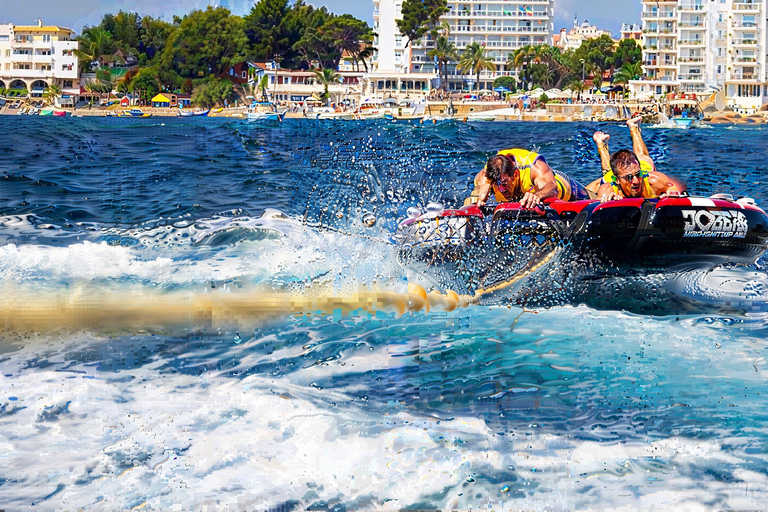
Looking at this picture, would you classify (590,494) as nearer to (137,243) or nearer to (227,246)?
(227,246)

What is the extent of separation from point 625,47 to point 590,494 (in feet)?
340

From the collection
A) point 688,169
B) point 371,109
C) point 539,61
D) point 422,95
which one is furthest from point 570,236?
point 539,61

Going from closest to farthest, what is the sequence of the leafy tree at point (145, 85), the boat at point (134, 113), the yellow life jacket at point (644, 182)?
the yellow life jacket at point (644, 182) < the boat at point (134, 113) < the leafy tree at point (145, 85)

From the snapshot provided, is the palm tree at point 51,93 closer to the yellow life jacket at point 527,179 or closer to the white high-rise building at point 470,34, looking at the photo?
the white high-rise building at point 470,34

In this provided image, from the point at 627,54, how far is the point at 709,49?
15.1 metres

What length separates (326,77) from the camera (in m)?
103

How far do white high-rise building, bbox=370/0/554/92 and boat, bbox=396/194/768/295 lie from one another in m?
95.2

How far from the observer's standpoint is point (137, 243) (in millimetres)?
12344

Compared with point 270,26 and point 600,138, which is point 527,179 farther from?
point 270,26

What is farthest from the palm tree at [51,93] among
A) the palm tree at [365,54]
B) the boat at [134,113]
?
the palm tree at [365,54]

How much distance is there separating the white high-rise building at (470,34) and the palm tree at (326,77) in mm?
5408

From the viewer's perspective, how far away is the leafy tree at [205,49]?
364 feet

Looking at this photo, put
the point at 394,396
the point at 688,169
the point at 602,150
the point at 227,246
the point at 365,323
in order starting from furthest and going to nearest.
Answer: the point at 688,169 < the point at 227,246 < the point at 602,150 < the point at 365,323 < the point at 394,396

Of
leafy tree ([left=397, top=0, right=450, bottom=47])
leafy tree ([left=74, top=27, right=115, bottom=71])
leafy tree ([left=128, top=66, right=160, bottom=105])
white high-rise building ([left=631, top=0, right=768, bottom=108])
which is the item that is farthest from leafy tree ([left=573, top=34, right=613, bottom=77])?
leafy tree ([left=74, top=27, right=115, bottom=71])
